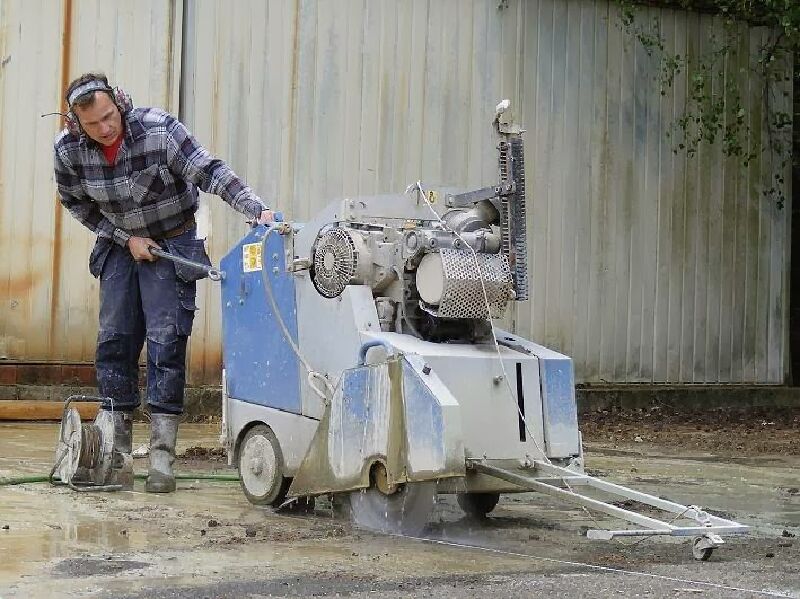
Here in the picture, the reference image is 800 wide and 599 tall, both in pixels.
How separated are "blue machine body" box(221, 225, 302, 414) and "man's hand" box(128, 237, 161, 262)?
305 mm

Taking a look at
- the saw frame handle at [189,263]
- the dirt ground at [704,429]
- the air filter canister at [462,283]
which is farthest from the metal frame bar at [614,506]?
the dirt ground at [704,429]

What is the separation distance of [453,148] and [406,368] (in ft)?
18.9

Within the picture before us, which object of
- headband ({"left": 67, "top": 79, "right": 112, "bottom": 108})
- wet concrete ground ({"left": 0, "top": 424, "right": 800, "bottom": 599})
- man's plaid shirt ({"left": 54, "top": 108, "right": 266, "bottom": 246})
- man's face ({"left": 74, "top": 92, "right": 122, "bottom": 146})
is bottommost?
wet concrete ground ({"left": 0, "top": 424, "right": 800, "bottom": 599})

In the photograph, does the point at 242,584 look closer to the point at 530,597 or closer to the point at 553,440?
the point at 530,597

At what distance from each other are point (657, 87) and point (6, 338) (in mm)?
5388

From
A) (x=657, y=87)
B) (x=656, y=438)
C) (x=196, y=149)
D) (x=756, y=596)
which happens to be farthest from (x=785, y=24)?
(x=756, y=596)

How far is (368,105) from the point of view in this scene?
389 inches

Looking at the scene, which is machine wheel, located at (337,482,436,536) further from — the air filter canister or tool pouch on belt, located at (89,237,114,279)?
tool pouch on belt, located at (89,237,114,279)

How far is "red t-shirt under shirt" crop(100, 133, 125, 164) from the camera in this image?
5617mm

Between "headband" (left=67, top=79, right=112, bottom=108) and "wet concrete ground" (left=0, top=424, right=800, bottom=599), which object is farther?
"headband" (left=67, top=79, right=112, bottom=108)

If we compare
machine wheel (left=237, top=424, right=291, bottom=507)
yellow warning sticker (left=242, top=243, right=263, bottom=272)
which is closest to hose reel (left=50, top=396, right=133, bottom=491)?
machine wheel (left=237, top=424, right=291, bottom=507)

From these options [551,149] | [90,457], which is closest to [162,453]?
[90,457]

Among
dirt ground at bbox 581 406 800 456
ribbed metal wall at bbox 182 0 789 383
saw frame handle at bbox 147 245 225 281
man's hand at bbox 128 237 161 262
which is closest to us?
saw frame handle at bbox 147 245 225 281

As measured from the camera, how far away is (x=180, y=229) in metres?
5.80
